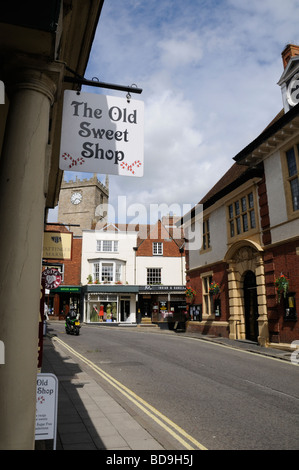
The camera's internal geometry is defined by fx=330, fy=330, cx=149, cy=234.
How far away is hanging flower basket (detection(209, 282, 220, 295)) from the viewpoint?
60.8 ft

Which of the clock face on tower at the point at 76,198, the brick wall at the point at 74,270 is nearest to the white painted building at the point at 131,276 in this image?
the brick wall at the point at 74,270

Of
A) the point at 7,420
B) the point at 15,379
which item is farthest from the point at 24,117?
the point at 7,420

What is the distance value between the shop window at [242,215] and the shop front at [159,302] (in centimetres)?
1838

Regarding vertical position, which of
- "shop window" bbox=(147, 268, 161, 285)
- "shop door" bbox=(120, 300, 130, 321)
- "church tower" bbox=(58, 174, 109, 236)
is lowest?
"shop door" bbox=(120, 300, 130, 321)

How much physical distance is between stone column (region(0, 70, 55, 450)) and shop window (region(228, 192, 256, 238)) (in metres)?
14.4

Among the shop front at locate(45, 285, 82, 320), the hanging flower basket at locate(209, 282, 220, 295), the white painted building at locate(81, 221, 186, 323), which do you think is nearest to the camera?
the hanging flower basket at locate(209, 282, 220, 295)

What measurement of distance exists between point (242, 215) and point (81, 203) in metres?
51.2

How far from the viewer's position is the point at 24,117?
114 inches

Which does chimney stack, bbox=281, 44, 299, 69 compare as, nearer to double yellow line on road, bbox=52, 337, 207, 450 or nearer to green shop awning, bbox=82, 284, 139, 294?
double yellow line on road, bbox=52, 337, 207, 450

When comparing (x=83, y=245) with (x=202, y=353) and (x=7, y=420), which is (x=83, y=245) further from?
(x=7, y=420)

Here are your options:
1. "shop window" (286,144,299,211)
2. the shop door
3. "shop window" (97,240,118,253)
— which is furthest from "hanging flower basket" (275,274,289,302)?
"shop window" (97,240,118,253)

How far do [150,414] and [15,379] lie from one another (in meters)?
3.84

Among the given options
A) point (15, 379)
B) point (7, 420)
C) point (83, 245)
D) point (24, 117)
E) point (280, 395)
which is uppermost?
point (83, 245)

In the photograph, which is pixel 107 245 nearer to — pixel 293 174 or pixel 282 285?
pixel 282 285
